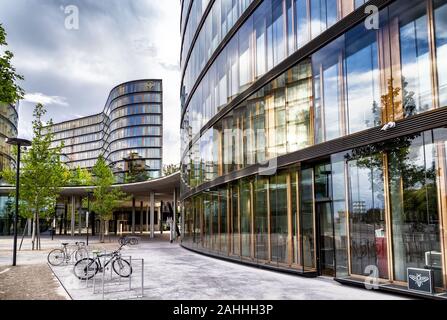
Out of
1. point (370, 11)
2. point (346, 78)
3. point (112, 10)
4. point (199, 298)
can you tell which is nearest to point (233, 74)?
point (112, 10)

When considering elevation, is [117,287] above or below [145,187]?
below

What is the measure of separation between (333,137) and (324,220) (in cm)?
273

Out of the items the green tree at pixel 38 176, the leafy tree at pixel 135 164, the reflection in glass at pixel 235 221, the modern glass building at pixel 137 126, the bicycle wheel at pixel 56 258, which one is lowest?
the bicycle wheel at pixel 56 258

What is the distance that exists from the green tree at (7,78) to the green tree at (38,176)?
17.4 metres

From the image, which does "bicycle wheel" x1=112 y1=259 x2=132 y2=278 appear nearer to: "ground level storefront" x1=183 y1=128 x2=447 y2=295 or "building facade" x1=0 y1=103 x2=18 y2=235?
"ground level storefront" x1=183 y1=128 x2=447 y2=295

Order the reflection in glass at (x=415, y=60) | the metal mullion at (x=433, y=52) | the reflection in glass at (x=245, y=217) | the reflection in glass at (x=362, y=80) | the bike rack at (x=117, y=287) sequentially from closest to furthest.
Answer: the metal mullion at (x=433, y=52), the reflection in glass at (x=415, y=60), the bike rack at (x=117, y=287), the reflection in glass at (x=362, y=80), the reflection in glass at (x=245, y=217)

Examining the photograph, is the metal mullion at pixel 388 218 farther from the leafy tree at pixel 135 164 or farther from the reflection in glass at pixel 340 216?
the leafy tree at pixel 135 164

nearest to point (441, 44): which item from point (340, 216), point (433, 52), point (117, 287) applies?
point (433, 52)

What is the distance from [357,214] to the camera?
1181cm

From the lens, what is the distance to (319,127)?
13.3 m

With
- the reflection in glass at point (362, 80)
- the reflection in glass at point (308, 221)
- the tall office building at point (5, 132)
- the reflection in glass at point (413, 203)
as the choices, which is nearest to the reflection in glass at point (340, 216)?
the reflection in glass at point (308, 221)

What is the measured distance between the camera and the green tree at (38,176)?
28.1 meters

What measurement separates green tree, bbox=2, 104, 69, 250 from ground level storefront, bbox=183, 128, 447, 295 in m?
15.9

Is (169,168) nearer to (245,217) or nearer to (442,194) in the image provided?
(245,217)
